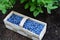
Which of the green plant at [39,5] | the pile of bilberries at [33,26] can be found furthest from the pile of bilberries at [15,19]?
the green plant at [39,5]

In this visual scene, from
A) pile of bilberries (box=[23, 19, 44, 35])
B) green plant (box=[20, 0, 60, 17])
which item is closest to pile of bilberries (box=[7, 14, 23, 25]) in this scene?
pile of bilberries (box=[23, 19, 44, 35])

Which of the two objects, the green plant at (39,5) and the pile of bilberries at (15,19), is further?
the pile of bilberries at (15,19)

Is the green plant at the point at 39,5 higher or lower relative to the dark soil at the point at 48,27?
higher

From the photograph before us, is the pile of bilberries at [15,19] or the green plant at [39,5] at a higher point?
the green plant at [39,5]

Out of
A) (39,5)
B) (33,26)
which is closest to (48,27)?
(33,26)

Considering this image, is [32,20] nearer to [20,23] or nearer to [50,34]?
[20,23]

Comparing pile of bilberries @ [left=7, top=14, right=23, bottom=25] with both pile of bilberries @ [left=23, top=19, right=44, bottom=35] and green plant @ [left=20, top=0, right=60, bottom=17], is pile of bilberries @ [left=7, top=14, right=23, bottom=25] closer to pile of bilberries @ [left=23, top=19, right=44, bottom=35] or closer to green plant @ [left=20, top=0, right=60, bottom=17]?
pile of bilberries @ [left=23, top=19, right=44, bottom=35]

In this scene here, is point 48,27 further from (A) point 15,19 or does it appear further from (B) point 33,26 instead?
(A) point 15,19

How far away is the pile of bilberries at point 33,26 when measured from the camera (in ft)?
4.63

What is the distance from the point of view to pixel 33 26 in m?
1.44

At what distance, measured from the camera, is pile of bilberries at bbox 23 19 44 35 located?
4.63ft

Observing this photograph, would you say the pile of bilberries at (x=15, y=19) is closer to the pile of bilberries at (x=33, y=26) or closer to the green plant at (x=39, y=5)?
the pile of bilberries at (x=33, y=26)

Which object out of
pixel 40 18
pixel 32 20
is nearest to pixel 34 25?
pixel 32 20

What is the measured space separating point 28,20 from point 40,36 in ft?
0.68
